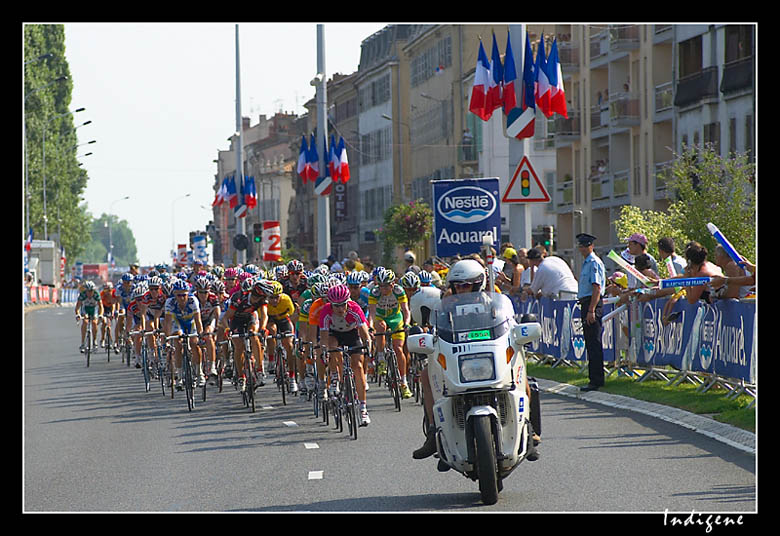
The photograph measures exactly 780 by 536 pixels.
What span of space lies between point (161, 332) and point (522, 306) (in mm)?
5529

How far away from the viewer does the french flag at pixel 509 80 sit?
24.6 meters

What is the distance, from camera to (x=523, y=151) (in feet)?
78.4

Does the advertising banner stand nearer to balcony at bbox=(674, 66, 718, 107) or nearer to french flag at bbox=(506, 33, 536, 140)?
french flag at bbox=(506, 33, 536, 140)

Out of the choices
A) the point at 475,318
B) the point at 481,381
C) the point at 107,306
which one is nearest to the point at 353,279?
the point at 475,318

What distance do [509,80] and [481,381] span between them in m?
14.4

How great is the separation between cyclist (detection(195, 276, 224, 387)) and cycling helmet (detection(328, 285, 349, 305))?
5119 mm

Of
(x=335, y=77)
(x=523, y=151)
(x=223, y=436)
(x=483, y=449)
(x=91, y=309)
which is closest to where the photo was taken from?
(x=483, y=449)

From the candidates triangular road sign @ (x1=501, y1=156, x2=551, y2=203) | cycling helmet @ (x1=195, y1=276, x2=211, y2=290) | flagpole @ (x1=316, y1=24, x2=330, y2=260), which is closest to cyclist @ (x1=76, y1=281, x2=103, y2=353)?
flagpole @ (x1=316, y1=24, x2=330, y2=260)

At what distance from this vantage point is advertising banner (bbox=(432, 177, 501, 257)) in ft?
79.6

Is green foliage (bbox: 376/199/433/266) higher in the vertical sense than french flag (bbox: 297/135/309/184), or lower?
lower

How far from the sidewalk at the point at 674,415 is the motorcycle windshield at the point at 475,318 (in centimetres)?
308

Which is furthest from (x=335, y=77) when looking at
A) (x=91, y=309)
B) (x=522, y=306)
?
(x=522, y=306)

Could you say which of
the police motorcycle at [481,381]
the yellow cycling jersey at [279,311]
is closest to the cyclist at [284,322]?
the yellow cycling jersey at [279,311]
